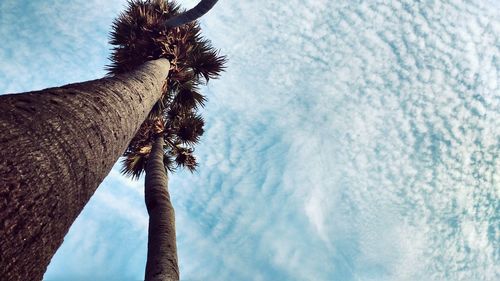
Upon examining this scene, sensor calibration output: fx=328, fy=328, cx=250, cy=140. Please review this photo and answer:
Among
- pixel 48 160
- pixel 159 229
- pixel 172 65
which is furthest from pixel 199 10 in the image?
pixel 48 160

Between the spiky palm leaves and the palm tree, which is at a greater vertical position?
the spiky palm leaves

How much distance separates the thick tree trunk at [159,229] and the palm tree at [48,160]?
215 cm

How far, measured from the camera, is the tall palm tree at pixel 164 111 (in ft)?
17.4

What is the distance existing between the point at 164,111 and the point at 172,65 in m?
2.39

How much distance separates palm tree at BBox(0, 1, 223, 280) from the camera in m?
1.42

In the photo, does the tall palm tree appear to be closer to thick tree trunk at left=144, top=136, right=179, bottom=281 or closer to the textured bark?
thick tree trunk at left=144, top=136, right=179, bottom=281

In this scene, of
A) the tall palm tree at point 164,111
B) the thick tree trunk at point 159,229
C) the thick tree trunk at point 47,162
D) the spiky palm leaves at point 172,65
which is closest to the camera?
the thick tree trunk at point 47,162

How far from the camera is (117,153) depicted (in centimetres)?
296

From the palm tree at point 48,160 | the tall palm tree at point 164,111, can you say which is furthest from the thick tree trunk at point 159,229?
the palm tree at point 48,160

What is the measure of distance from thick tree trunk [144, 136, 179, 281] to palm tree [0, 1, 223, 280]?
215 centimetres

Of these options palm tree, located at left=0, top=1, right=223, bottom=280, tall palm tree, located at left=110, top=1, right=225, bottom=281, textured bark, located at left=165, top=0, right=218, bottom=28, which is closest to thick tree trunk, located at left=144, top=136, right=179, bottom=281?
tall palm tree, located at left=110, top=1, right=225, bottom=281

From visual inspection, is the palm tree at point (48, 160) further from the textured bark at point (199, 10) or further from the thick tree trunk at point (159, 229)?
the textured bark at point (199, 10)

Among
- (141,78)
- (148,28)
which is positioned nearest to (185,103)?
(148,28)

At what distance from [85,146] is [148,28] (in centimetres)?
632
